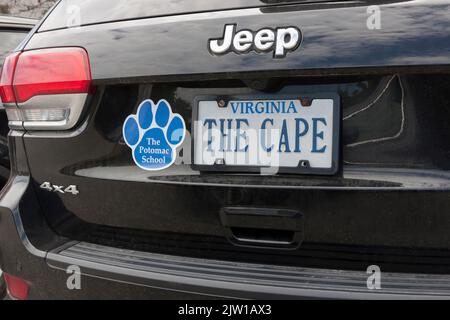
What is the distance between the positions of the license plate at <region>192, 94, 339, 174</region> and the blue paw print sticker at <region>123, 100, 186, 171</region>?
8 cm

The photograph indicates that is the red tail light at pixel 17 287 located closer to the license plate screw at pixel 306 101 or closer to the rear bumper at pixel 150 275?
the rear bumper at pixel 150 275

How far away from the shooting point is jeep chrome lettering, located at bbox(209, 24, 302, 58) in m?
1.41

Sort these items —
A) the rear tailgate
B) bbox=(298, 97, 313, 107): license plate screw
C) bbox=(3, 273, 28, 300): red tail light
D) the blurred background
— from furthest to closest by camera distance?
the blurred background → bbox=(3, 273, 28, 300): red tail light → bbox=(298, 97, 313, 107): license plate screw → the rear tailgate

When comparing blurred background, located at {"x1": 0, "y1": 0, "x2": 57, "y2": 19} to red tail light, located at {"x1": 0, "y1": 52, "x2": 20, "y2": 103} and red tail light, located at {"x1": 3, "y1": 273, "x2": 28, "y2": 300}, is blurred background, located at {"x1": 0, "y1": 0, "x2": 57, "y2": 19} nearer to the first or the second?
red tail light, located at {"x1": 0, "y1": 52, "x2": 20, "y2": 103}

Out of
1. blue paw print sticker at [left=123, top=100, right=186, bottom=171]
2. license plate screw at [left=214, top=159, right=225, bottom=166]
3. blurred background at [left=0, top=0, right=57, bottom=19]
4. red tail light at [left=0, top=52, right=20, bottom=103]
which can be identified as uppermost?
blurred background at [left=0, top=0, right=57, bottom=19]

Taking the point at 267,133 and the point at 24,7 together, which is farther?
the point at 24,7

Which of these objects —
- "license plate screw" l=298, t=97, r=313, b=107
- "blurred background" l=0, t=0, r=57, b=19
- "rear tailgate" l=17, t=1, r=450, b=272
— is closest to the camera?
"rear tailgate" l=17, t=1, r=450, b=272

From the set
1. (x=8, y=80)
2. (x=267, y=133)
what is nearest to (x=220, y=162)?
(x=267, y=133)

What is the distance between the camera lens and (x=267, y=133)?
1.48 metres

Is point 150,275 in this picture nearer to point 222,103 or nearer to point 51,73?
point 222,103

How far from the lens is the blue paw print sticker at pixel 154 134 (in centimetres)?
160

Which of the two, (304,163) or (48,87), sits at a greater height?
(48,87)

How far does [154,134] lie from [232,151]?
0.28 metres

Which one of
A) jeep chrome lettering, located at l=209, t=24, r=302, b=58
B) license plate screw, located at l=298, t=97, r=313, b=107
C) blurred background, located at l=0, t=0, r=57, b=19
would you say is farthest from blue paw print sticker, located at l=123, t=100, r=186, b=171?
blurred background, located at l=0, t=0, r=57, b=19
